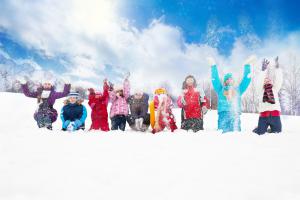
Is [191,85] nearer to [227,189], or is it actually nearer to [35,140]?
[35,140]

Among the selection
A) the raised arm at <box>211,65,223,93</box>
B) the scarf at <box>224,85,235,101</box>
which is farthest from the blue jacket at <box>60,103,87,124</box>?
the scarf at <box>224,85,235,101</box>

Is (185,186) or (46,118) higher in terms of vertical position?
(46,118)

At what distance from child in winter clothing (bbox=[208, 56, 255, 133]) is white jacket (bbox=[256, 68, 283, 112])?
53 cm

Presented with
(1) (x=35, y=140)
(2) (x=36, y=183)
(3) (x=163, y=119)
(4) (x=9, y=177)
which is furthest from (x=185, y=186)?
(3) (x=163, y=119)

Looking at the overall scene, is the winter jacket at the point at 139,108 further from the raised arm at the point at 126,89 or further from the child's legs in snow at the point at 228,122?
the child's legs in snow at the point at 228,122

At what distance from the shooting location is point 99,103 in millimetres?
10164

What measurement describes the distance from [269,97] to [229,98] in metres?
Answer: 1.18

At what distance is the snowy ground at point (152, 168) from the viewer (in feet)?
11.2

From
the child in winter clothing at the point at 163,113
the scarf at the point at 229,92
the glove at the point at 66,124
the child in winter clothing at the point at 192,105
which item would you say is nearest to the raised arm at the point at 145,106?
the child in winter clothing at the point at 163,113

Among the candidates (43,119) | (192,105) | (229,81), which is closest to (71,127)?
(43,119)

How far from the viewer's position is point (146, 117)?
33.1ft

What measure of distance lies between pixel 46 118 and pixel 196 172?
7.16 meters

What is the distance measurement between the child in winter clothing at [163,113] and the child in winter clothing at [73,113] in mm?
1972

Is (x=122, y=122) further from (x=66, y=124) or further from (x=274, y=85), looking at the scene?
(x=274, y=85)
